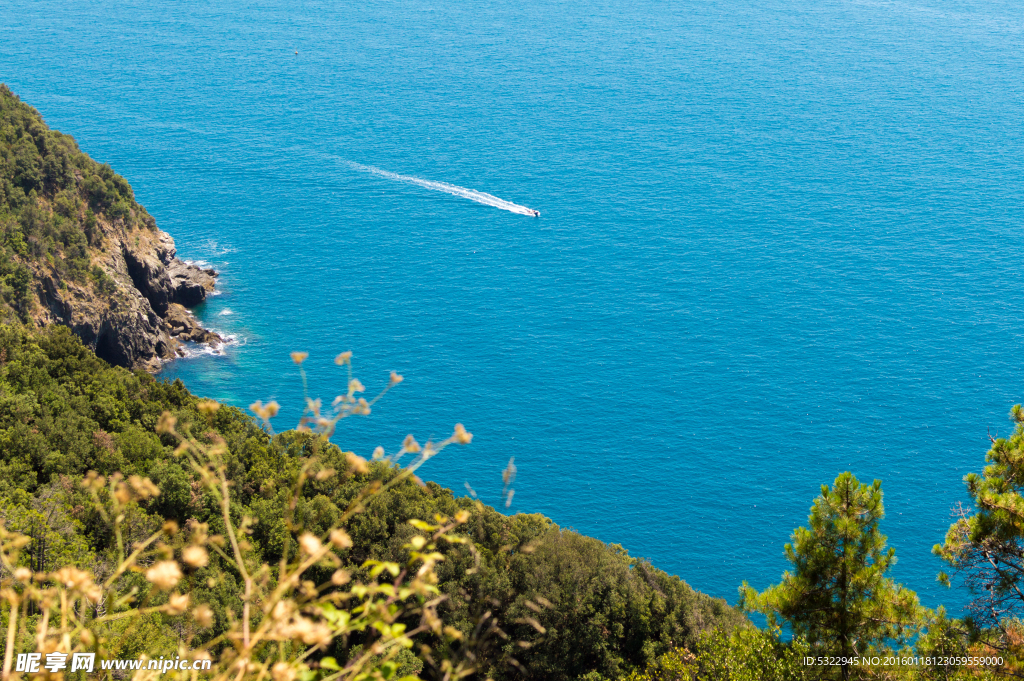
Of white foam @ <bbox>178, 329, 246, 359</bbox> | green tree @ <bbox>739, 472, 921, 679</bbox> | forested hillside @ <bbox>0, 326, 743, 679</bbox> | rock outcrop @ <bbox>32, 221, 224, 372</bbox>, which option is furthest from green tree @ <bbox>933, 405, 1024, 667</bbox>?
white foam @ <bbox>178, 329, 246, 359</bbox>

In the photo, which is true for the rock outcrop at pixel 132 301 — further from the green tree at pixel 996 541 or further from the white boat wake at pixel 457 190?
the green tree at pixel 996 541

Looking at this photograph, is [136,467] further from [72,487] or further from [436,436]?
[436,436]

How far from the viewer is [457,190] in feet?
512

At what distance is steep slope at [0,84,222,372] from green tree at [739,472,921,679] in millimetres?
79453

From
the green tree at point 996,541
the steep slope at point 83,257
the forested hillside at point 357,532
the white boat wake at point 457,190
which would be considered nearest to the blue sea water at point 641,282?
the white boat wake at point 457,190

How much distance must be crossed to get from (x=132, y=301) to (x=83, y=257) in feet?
24.0

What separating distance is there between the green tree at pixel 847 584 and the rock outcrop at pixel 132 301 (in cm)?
8656

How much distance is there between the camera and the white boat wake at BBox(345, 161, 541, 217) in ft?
490

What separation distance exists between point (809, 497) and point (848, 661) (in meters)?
62.5

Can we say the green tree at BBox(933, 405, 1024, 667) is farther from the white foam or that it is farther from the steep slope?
the white foam

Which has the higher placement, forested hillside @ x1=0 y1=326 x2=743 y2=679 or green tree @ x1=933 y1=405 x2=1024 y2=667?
forested hillside @ x1=0 y1=326 x2=743 y2=679

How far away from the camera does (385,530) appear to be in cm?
5697

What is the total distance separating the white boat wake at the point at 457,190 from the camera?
150 m

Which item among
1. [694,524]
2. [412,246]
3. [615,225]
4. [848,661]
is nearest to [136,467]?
[848,661]
